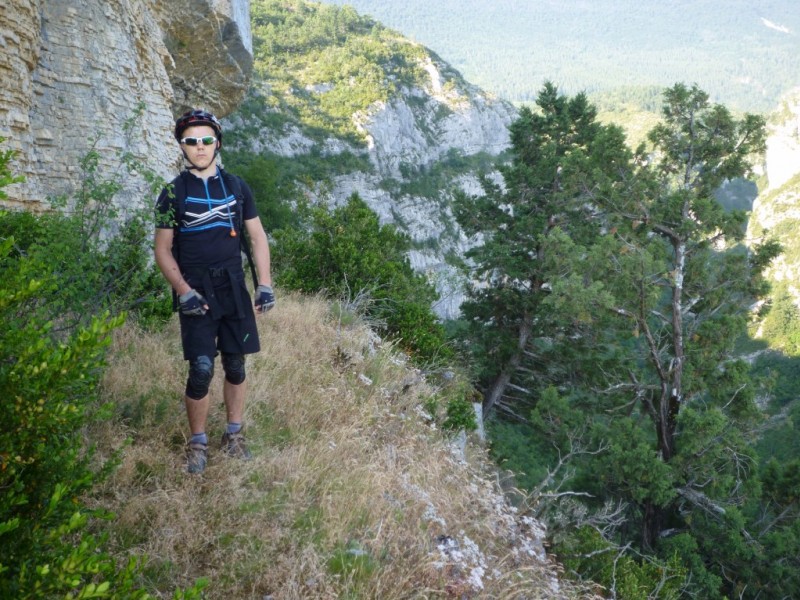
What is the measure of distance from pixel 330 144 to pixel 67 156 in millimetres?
58650

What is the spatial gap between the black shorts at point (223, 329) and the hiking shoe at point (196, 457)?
0.53 m

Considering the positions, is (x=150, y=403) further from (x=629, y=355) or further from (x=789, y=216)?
(x=789, y=216)

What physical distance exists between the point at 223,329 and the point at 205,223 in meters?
0.64

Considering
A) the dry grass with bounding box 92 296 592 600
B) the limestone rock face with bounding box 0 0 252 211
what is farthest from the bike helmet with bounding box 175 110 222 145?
the limestone rock face with bounding box 0 0 252 211

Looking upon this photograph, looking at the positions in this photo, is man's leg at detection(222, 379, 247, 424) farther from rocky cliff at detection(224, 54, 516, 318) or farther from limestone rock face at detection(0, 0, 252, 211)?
rocky cliff at detection(224, 54, 516, 318)

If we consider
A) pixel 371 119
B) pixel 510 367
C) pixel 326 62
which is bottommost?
pixel 510 367

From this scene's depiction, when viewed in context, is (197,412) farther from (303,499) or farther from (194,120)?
(194,120)

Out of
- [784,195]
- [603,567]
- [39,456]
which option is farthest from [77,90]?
[784,195]

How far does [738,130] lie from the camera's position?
40.7ft

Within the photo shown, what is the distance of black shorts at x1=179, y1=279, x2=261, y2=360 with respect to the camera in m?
3.05

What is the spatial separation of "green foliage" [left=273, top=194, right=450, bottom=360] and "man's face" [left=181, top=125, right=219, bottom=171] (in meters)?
4.47

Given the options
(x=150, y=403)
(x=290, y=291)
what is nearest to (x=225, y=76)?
(x=290, y=291)

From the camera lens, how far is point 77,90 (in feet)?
24.4

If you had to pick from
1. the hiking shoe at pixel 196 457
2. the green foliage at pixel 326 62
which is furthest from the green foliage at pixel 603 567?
the green foliage at pixel 326 62
